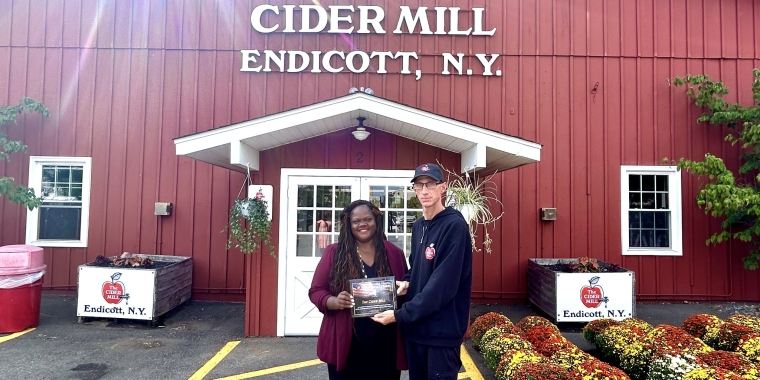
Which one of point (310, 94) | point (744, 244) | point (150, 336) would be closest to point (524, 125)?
point (310, 94)

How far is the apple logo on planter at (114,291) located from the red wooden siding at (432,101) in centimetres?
153

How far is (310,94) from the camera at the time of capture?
7262 millimetres

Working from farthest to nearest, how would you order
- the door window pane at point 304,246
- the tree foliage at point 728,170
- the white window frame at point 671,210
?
1. the white window frame at point 671,210
2. the tree foliage at point 728,170
3. the door window pane at point 304,246

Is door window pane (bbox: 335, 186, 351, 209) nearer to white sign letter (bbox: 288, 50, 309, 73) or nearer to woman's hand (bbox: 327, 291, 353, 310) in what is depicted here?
woman's hand (bbox: 327, 291, 353, 310)

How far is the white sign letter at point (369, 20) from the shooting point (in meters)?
7.34

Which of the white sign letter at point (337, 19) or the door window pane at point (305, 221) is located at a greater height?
the white sign letter at point (337, 19)

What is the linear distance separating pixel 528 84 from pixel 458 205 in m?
3.48

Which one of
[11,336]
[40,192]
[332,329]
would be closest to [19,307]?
[11,336]

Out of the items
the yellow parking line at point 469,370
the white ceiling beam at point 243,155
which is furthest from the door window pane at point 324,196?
the yellow parking line at point 469,370

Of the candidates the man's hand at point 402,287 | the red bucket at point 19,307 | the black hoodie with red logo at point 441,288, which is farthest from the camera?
the red bucket at point 19,307

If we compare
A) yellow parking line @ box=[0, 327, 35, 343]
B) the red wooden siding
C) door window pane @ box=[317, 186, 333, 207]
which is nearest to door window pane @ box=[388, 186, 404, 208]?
door window pane @ box=[317, 186, 333, 207]

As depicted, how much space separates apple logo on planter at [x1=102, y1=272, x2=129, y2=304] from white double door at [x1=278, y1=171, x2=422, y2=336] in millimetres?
2258

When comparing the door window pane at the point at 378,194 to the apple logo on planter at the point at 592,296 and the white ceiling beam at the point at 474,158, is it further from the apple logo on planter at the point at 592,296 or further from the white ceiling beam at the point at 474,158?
the apple logo on planter at the point at 592,296

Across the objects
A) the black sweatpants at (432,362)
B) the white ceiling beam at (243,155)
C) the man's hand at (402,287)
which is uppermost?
the white ceiling beam at (243,155)
